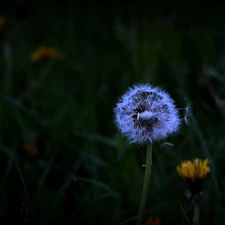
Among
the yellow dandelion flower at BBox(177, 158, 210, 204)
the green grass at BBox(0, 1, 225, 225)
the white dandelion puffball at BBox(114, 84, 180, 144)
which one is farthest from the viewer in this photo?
the green grass at BBox(0, 1, 225, 225)

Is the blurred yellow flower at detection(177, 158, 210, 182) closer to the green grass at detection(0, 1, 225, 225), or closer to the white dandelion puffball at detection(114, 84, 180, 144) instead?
the green grass at detection(0, 1, 225, 225)

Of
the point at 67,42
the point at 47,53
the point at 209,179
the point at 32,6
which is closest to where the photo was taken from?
the point at 209,179

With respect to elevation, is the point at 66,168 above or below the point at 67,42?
below

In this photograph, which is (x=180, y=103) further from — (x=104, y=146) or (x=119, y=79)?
(x=119, y=79)

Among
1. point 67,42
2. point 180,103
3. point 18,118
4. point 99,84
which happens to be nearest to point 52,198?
point 18,118

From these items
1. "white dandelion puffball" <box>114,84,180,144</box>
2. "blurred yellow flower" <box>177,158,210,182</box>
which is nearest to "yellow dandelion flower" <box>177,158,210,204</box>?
"blurred yellow flower" <box>177,158,210,182</box>

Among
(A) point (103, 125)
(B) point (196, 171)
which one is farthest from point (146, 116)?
(A) point (103, 125)

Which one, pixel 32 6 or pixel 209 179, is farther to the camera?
pixel 32 6
